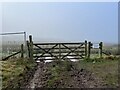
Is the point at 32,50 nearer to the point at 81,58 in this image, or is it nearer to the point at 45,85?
the point at 81,58

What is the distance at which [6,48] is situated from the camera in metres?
16.5

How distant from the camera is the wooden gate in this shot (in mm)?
16203

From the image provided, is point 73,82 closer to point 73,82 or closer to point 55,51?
point 73,82

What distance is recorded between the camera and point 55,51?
16609mm

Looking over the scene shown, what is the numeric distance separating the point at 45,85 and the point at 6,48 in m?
8.61

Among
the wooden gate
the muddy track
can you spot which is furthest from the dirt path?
the wooden gate

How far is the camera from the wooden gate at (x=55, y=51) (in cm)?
1620

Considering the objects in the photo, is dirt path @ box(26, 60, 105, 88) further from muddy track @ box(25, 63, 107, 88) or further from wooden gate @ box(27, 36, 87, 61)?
wooden gate @ box(27, 36, 87, 61)

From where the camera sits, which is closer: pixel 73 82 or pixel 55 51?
pixel 73 82

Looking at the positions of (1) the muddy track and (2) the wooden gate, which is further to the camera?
(2) the wooden gate

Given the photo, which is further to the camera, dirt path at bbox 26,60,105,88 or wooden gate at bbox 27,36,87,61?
wooden gate at bbox 27,36,87,61

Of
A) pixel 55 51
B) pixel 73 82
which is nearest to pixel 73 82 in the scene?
pixel 73 82

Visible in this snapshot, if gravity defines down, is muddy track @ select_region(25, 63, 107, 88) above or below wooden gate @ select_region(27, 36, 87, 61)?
below

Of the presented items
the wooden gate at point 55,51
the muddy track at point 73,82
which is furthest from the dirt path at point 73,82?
the wooden gate at point 55,51
